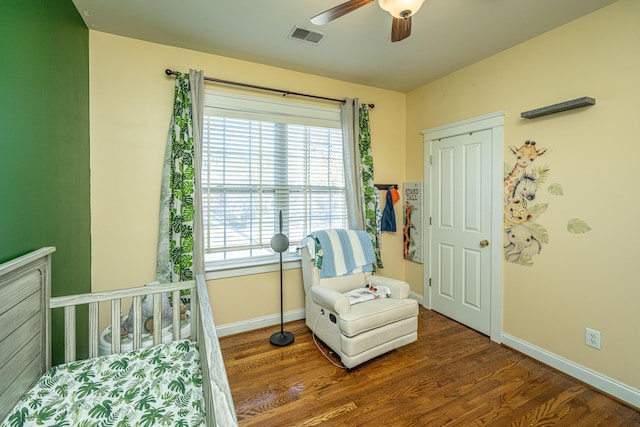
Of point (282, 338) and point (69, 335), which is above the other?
point (69, 335)

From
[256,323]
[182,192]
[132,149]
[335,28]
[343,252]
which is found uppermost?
[335,28]

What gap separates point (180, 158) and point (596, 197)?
324 cm

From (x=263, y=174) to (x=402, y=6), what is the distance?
192 centimetres

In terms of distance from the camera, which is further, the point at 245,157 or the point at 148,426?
the point at 245,157

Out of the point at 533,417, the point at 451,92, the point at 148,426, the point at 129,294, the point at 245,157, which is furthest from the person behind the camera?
the point at 451,92

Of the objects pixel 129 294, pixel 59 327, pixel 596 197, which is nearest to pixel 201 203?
pixel 129 294

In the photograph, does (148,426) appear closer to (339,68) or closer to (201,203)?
(201,203)

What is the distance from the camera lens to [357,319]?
2182 mm

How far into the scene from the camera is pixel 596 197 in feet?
6.72

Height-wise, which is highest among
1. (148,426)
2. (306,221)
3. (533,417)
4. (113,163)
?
(113,163)

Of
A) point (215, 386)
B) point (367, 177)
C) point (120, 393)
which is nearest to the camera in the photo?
point (215, 386)

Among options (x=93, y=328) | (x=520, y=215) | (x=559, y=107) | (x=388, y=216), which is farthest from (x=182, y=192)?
(x=559, y=107)

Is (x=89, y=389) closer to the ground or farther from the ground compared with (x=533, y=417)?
farther from the ground

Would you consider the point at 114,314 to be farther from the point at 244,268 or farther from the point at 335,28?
the point at 335,28
